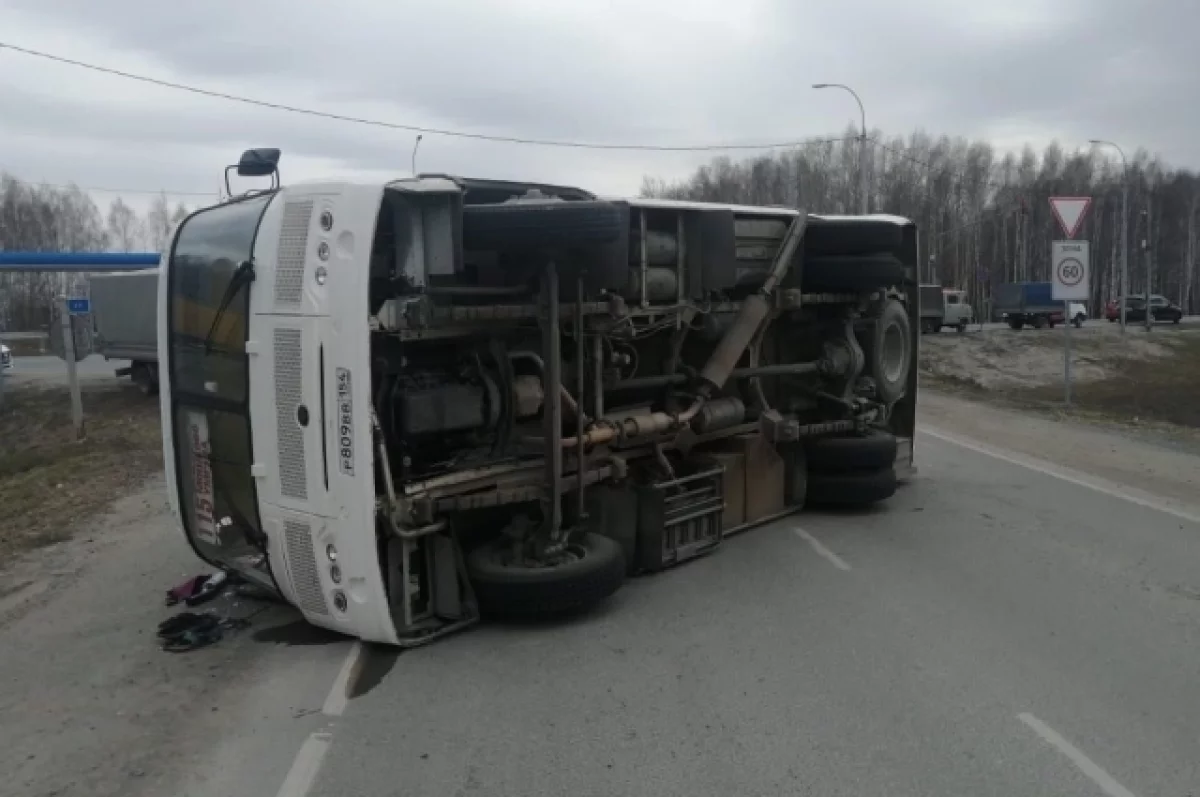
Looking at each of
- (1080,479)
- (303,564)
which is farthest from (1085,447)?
(303,564)

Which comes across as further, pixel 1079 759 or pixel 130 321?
pixel 130 321

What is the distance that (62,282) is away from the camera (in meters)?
88.3

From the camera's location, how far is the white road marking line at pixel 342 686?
4991mm

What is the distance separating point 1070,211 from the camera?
16688mm

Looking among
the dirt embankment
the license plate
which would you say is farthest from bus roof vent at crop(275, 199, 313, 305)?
the dirt embankment

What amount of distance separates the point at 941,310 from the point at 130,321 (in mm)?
36045

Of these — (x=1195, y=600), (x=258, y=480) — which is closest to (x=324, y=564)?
(x=258, y=480)

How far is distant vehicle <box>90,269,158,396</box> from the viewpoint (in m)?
24.4

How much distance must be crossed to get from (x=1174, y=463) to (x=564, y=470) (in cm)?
921

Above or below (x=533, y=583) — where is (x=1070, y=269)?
above

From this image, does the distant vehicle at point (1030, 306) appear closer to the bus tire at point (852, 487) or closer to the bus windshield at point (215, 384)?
the bus tire at point (852, 487)

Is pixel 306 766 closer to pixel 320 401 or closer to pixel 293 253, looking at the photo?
pixel 320 401

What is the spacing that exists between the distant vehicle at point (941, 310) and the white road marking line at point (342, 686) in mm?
40422

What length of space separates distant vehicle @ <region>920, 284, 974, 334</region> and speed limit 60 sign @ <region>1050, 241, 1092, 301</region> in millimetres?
25704
